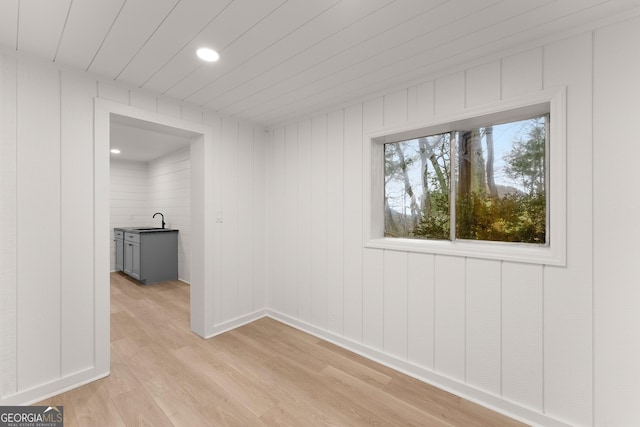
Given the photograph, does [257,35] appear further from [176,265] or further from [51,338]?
[176,265]

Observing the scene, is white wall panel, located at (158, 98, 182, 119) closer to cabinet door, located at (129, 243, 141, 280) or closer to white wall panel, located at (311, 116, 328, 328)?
white wall panel, located at (311, 116, 328, 328)

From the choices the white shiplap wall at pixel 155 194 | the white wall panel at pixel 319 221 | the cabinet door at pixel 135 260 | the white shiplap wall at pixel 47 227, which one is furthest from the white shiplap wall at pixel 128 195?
the white wall panel at pixel 319 221

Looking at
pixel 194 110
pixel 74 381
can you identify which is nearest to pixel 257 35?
pixel 194 110

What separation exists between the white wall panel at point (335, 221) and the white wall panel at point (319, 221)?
0.17 ft

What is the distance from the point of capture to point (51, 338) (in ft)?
6.34

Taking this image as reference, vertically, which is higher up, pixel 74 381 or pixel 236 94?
pixel 236 94

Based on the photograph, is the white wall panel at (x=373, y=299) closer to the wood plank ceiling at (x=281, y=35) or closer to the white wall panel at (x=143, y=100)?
the wood plank ceiling at (x=281, y=35)

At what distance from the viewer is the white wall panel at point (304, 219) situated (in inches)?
118

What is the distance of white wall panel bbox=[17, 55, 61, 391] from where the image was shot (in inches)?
71.9

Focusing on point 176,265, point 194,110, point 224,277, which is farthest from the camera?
point 176,265

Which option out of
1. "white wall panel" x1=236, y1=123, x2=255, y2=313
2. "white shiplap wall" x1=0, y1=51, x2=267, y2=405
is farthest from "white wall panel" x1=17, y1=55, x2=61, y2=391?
"white wall panel" x1=236, y1=123, x2=255, y2=313

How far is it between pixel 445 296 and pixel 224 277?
216cm

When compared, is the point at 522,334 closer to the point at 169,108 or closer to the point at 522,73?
the point at 522,73

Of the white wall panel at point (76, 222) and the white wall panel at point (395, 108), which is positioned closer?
the white wall panel at point (76, 222)
